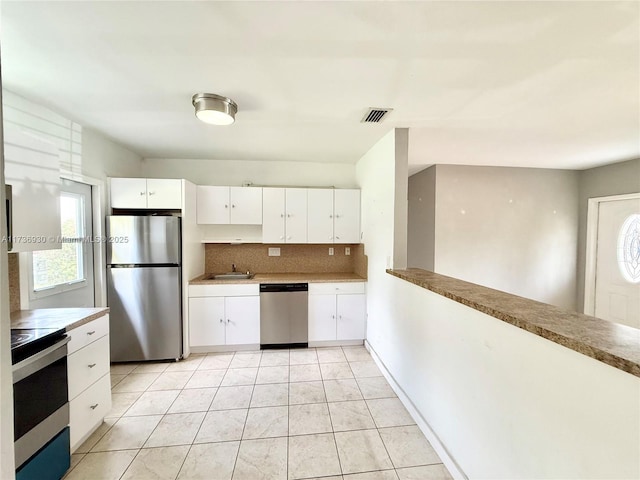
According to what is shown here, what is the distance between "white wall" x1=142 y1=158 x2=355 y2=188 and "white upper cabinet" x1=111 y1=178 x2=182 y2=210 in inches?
26.4

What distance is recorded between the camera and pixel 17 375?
128 cm

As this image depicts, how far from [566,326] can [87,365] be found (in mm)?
2740

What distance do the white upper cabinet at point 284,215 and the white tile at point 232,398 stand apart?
1.71m

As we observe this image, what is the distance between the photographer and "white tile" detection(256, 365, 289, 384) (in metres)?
2.59

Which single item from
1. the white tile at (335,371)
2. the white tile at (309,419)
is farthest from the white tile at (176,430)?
the white tile at (335,371)

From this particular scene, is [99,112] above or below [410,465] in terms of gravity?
above

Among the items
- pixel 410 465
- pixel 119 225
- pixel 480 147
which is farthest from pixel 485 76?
pixel 119 225

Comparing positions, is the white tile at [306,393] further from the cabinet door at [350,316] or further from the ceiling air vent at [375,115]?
the ceiling air vent at [375,115]

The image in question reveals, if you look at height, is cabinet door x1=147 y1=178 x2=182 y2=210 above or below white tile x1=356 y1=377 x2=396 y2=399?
above

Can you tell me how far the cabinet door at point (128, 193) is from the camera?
9.36 ft

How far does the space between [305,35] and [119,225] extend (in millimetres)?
2688

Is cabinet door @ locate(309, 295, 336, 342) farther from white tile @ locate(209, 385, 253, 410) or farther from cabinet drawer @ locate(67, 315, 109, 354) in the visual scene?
cabinet drawer @ locate(67, 315, 109, 354)

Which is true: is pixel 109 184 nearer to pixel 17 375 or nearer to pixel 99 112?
pixel 99 112

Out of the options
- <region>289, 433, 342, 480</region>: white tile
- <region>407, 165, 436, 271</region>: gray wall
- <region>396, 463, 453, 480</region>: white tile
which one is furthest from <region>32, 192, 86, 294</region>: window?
<region>407, 165, 436, 271</region>: gray wall
